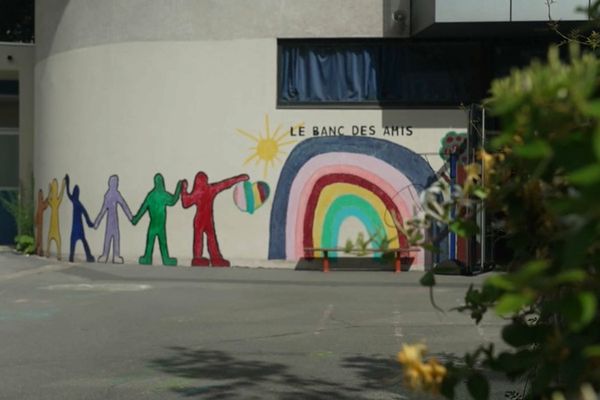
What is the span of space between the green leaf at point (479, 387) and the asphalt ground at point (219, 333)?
3022 millimetres

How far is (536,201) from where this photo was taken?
2164 millimetres

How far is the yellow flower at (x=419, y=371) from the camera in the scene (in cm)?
203

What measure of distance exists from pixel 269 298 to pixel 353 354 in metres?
4.04

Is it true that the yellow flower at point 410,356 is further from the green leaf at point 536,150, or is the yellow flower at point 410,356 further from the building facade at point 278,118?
the building facade at point 278,118

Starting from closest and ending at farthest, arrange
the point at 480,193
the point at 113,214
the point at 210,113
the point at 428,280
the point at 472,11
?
the point at 480,193
the point at 428,280
the point at 472,11
the point at 210,113
the point at 113,214

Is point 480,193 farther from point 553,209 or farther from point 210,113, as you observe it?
point 210,113

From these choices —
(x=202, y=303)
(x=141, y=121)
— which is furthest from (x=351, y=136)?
(x=202, y=303)

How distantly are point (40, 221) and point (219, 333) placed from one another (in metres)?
10.4

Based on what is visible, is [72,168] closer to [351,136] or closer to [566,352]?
[351,136]

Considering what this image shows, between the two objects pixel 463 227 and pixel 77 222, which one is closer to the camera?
pixel 463 227

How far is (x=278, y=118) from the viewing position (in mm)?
15289

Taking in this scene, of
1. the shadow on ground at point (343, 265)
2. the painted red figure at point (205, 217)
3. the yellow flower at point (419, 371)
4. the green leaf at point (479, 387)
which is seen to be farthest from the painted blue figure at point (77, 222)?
the yellow flower at point (419, 371)

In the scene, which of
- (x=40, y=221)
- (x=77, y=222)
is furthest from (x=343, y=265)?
(x=40, y=221)

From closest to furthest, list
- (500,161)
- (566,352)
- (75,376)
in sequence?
(566,352) → (500,161) → (75,376)
